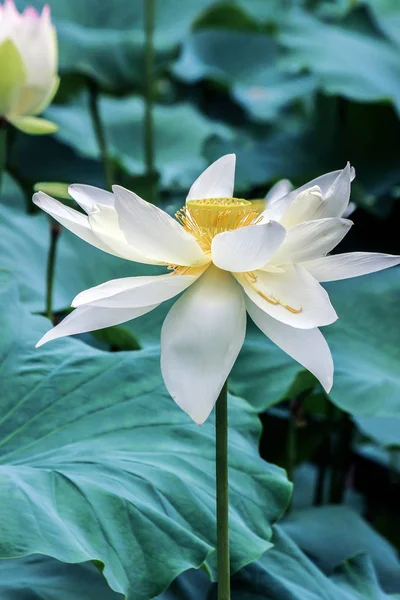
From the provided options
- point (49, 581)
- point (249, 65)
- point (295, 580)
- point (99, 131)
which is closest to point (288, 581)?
point (295, 580)

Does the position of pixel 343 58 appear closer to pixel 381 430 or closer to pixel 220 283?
pixel 381 430

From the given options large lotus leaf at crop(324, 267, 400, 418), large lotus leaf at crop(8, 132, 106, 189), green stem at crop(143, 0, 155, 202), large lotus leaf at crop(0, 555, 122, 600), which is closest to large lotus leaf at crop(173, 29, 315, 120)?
large lotus leaf at crop(8, 132, 106, 189)

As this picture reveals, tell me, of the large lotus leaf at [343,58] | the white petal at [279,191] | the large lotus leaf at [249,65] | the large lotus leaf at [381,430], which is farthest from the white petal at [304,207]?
the large lotus leaf at [249,65]

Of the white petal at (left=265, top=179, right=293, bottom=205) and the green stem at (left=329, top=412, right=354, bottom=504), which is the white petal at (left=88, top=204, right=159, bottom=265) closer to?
the white petal at (left=265, top=179, right=293, bottom=205)

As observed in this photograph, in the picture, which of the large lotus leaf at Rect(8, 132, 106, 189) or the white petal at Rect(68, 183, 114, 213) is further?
the large lotus leaf at Rect(8, 132, 106, 189)

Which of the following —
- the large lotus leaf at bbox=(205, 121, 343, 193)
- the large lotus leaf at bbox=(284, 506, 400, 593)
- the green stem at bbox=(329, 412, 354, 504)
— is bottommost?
the green stem at bbox=(329, 412, 354, 504)

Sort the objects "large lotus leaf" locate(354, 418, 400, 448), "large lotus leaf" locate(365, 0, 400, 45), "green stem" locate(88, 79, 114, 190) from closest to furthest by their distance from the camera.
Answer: "large lotus leaf" locate(354, 418, 400, 448) < "green stem" locate(88, 79, 114, 190) < "large lotus leaf" locate(365, 0, 400, 45)

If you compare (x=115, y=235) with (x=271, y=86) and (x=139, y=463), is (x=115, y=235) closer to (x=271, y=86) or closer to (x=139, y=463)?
(x=139, y=463)
